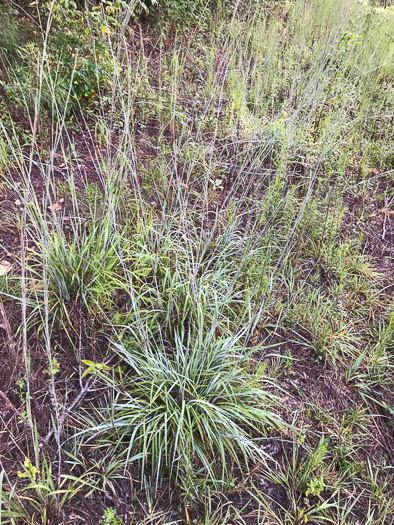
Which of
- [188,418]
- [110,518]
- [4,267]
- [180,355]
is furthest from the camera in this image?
[4,267]

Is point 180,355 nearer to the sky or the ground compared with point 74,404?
nearer to the sky

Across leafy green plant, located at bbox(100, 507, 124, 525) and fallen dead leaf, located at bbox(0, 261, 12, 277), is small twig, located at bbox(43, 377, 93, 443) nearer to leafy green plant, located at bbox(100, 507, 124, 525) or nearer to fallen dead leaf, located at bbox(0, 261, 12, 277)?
leafy green plant, located at bbox(100, 507, 124, 525)

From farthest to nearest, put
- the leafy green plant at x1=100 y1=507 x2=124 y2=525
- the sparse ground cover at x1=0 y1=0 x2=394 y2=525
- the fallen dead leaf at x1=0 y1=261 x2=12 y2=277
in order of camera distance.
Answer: the fallen dead leaf at x1=0 y1=261 x2=12 y2=277 → the sparse ground cover at x1=0 y1=0 x2=394 y2=525 → the leafy green plant at x1=100 y1=507 x2=124 y2=525

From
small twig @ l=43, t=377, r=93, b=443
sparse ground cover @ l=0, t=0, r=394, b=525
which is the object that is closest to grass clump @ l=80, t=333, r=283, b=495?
sparse ground cover @ l=0, t=0, r=394, b=525

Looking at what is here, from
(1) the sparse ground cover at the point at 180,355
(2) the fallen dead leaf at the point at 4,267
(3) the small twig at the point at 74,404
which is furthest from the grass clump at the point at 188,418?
(2) the fallen dead leaf at the point at 4,267

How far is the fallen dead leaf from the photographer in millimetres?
1693

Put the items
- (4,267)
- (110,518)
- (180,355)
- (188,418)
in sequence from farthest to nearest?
(4,267), (180,355), (188,418), (110,518)

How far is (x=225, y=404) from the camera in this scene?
143 cm

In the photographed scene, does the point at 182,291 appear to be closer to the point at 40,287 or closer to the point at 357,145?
the point at 40,287

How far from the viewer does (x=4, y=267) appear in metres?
1.73

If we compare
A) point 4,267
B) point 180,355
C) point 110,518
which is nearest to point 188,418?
point 180,355

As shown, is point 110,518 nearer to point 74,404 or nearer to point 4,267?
point 74,404

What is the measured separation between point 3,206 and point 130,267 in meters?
1.04

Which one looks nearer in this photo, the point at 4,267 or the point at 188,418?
the point at 188,418
